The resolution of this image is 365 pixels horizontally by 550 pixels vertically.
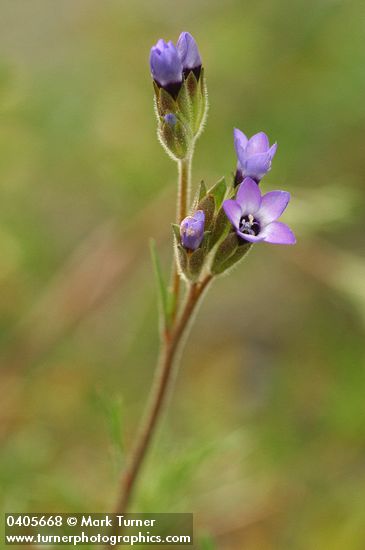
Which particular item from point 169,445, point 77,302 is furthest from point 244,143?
point 77,302

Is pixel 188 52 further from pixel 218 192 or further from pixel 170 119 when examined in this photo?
pixel 218 192

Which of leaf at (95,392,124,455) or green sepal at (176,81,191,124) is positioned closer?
green sepal at (176,81,191,124)

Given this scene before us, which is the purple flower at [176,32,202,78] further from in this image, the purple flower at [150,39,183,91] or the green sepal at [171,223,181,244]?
the green sepal at [171,223,181,244]

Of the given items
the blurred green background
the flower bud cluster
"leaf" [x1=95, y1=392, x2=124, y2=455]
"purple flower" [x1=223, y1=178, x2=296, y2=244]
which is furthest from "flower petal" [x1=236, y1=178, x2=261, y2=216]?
the blurred green background

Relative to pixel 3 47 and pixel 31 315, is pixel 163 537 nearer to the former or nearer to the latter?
pixel 31 315

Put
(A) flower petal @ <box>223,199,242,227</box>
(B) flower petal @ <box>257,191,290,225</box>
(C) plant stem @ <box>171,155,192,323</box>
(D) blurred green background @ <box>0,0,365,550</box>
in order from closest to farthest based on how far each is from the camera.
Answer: (A) flower petal @ <box>223,199,242,227</box> < (B) flower petal @ <box>257,191,290,225</box> < (C) plant stem @ <box>171,155,192,323</box> < (D) blurred green background @ <box>0,0,365,550</box>

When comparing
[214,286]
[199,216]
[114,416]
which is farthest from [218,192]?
[214,286]

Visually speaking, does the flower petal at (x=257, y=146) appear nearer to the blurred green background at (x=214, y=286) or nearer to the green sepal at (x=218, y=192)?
Result: the green sepal at (x=218, y=192)
